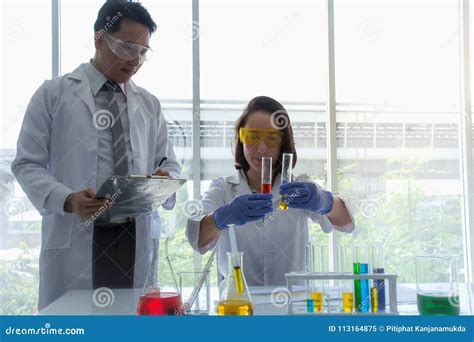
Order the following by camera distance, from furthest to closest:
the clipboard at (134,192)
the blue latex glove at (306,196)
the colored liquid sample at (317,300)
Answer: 1. the blue latex glove at (306,196)
2. the clipboard at (134,192)
3. the colored liquid sample at (317,300)

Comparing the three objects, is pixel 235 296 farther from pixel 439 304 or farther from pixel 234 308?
pixel 439 304

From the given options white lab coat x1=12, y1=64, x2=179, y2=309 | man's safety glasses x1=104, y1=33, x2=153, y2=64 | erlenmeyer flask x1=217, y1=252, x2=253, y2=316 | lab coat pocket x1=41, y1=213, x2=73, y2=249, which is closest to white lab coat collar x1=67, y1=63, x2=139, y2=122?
white lab coat x1=12, y1=64, x2=179, y2=309

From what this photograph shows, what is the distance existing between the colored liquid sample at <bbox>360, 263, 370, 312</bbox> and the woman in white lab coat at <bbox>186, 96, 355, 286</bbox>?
0.59 m

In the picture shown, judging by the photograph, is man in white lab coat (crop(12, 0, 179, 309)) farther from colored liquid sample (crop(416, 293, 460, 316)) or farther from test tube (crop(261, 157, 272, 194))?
colored liquid sample (crop(416, 293, 460, 316))

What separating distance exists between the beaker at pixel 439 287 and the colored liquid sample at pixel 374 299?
0.10 metres

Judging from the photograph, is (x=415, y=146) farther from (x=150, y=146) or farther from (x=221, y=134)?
(x=150, y=146)

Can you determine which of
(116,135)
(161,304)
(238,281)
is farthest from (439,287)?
(116,135)

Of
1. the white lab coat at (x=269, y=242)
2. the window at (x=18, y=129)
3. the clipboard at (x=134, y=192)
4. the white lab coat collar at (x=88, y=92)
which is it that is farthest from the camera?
the window at (x=18, y=129)

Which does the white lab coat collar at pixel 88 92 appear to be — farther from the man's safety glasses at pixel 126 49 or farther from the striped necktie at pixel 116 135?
the man's safety glasses at pixel 126 49

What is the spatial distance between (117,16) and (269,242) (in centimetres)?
111

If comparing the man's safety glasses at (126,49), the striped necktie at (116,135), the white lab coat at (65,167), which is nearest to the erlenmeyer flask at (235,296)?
the white lab coat at (65,167)

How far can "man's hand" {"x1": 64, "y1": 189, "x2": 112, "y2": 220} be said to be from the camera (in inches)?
66.0

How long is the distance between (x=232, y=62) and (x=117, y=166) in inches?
68.0

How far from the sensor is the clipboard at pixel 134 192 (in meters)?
1.51
